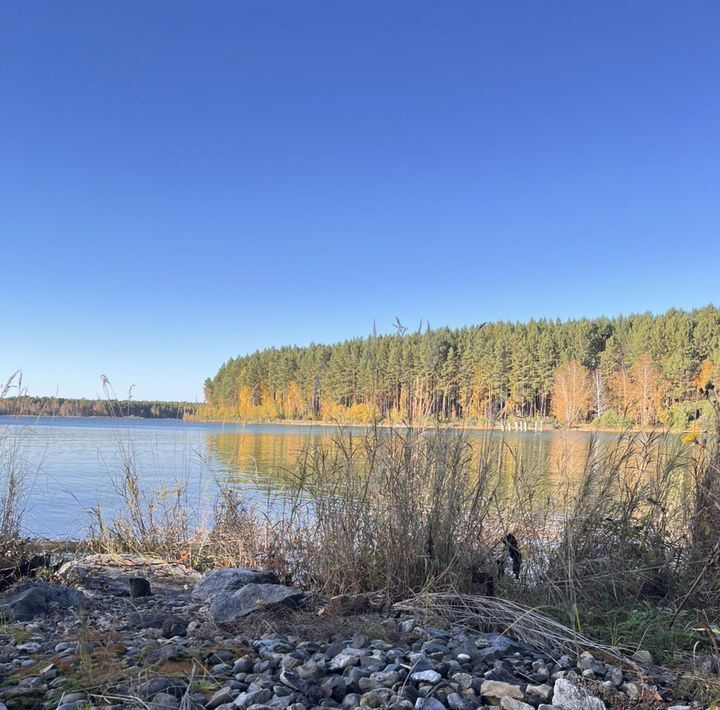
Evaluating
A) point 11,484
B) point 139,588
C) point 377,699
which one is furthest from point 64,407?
point 377,699

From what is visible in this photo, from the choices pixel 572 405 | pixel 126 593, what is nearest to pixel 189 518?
pixel 126 593

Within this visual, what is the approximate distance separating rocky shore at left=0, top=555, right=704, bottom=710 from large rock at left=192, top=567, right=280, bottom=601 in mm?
356

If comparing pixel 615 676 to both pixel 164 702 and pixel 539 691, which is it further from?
pixel 164 702

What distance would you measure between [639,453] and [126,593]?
3.90 m

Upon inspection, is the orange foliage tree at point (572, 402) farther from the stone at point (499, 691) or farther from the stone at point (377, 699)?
the stone at point (377, 699)

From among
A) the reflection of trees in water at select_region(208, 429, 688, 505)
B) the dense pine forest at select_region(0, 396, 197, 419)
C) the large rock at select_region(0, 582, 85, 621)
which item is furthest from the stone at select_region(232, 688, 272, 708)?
the dense pine forest at select_region(0, 396, 197, 419)

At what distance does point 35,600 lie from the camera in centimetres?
364

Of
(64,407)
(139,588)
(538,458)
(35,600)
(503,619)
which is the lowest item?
(139,588)

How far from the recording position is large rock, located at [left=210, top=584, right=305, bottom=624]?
337cm

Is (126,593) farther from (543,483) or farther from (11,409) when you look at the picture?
(543,483)

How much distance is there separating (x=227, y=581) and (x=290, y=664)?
1647 millimetres

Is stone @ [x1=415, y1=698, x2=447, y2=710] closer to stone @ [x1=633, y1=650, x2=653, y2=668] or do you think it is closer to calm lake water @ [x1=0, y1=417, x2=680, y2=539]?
stone @ [x1=633, y1=650, x2=653, y2=668]

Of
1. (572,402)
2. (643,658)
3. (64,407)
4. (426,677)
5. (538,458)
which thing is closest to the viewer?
(426,677)

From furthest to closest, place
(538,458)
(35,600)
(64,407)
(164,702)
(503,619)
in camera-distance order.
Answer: (64,407) → (538,458) → (35,600) → (503,619) → (164,702)
